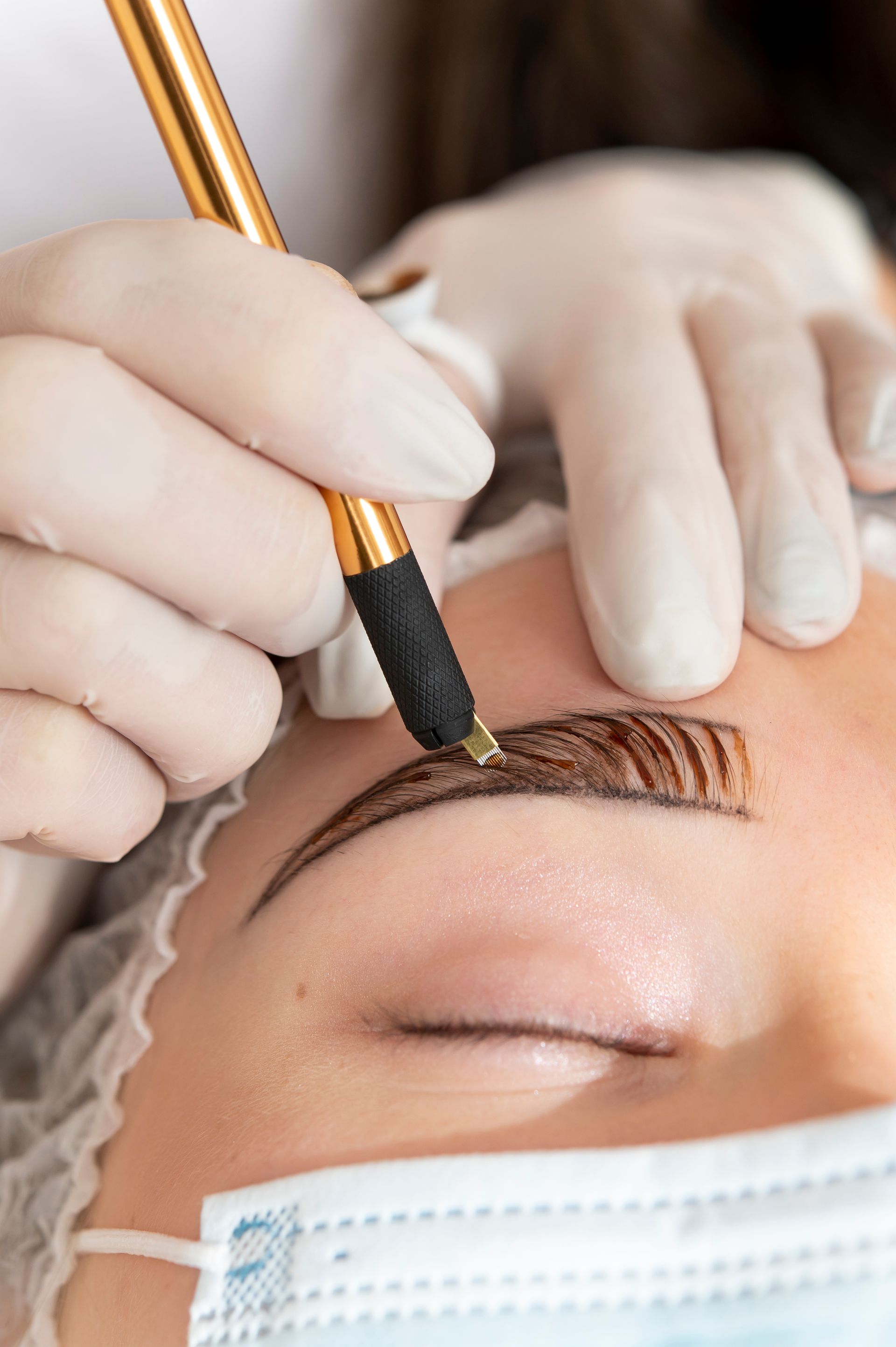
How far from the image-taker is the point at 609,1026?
0.63 meters

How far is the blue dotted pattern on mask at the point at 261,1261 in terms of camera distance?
22.5 inches

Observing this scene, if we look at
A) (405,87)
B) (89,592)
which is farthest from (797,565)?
(405,87)

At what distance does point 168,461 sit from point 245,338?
0.08 m

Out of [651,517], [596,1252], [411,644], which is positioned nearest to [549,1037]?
[596,1252]

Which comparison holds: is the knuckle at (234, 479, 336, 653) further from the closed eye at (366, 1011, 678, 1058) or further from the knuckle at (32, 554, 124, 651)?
the closed eye at (366, 1011, 678, 1058)

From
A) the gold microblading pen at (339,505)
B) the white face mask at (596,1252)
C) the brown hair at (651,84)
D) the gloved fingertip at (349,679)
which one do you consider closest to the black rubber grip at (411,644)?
the gold microblading pen at (339,505)

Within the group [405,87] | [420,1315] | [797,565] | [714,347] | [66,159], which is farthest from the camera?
[405,87]

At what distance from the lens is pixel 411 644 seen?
0.60 m

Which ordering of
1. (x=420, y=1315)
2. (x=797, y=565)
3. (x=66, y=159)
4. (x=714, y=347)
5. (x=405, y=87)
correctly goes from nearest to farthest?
(x=420, y=1315) → (x=797, y=565) → (x=714, y=347) → (x=66, y=159) → (x=405, y=87)

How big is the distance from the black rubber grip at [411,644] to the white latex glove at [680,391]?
0.15m

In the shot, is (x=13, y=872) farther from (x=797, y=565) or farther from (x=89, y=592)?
(x=797, y=565)

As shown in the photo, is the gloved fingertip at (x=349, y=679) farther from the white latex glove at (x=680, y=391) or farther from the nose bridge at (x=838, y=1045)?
the nose bridge at (x=838, y=1045)

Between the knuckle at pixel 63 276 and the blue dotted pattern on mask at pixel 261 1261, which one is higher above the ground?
the knuckle at pixel 63 276

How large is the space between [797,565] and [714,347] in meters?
0.28
